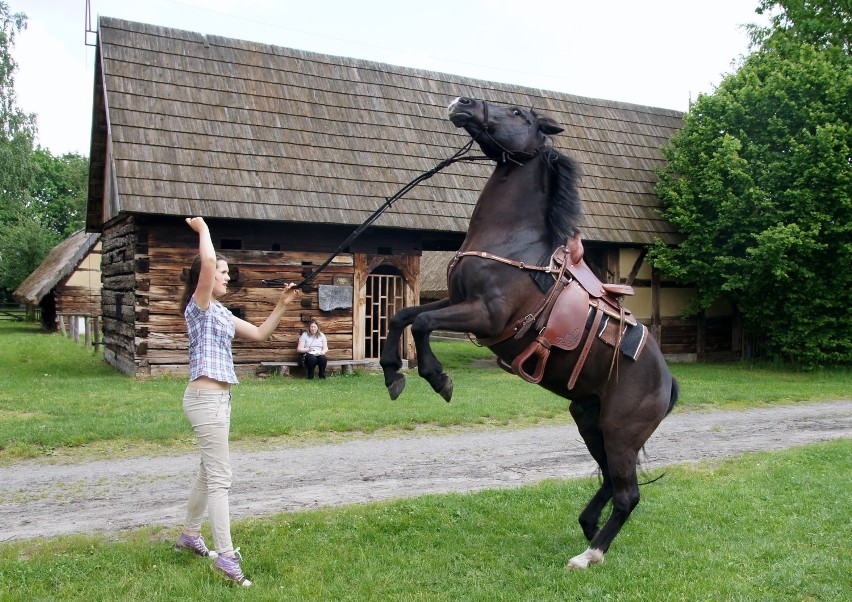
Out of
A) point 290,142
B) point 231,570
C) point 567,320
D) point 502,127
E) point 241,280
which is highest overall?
point 290,142

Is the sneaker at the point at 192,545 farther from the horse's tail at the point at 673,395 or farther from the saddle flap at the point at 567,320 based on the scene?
the horse's tail at the point at 673,395

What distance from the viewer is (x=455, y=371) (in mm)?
17062

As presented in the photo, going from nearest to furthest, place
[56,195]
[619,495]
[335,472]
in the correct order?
[619,495] → [335,472] → [56,195]

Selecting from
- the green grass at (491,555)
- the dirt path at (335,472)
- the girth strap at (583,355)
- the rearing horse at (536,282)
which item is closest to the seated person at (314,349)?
the dirt path at (335,472)

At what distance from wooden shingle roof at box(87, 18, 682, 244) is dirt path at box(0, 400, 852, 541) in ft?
22.7

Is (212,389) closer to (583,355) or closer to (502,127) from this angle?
(583,355)

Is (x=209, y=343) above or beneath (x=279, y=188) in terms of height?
beneath

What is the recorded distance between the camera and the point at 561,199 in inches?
191

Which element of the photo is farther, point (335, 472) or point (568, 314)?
point (335, 472)

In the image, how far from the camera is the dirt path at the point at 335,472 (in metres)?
5.89

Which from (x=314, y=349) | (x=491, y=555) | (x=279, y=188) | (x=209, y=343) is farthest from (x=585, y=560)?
(x=279, y=188)

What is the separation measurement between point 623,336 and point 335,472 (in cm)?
360

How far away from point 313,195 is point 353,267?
176 cm

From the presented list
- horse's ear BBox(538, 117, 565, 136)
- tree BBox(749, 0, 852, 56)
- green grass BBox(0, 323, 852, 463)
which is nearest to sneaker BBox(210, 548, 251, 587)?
horse's ear BBox(538, 117, 565, 136)
